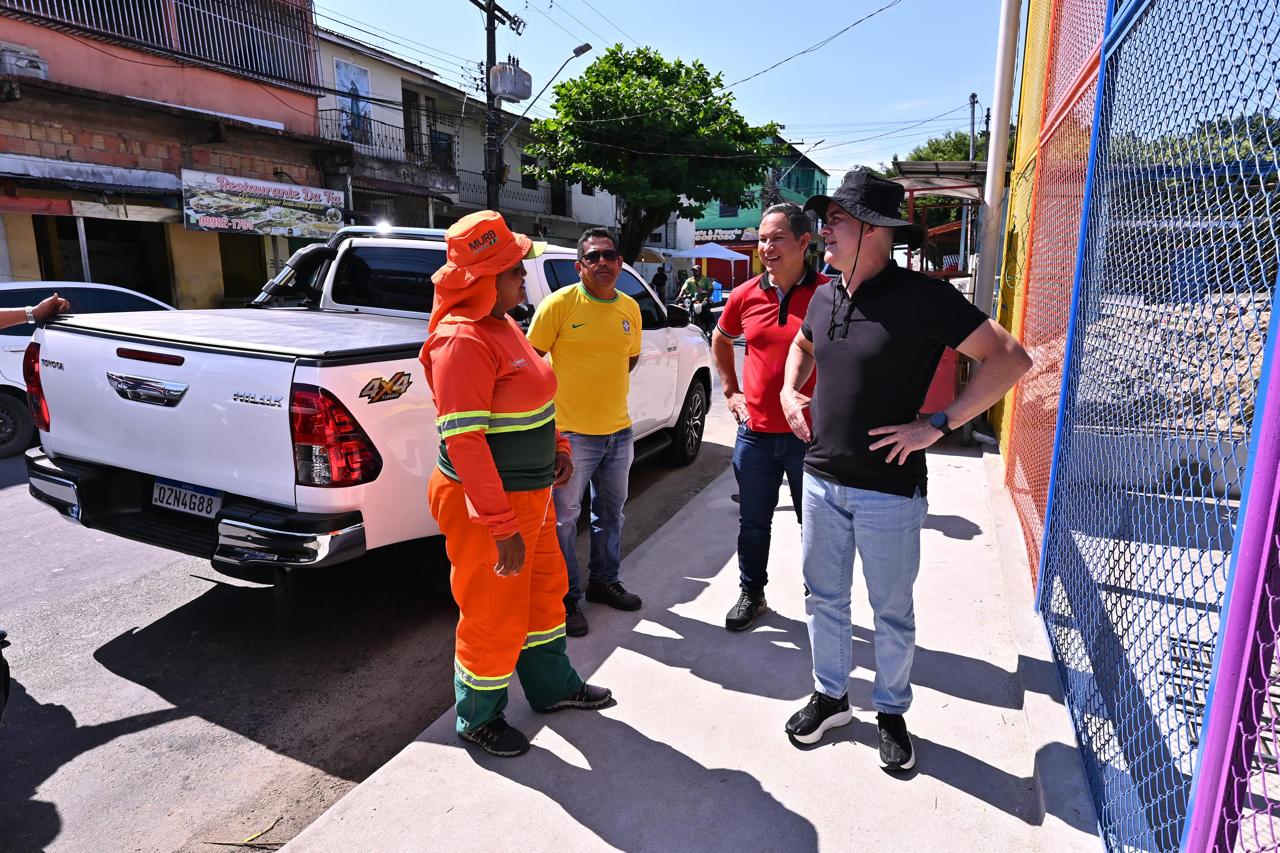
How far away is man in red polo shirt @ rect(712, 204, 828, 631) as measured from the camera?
341 centimetres

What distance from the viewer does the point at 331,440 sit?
319 cm

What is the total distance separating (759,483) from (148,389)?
109 inches

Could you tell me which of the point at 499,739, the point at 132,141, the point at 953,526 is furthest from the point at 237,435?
the point at 132,141

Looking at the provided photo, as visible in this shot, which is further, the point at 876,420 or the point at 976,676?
the point at 976,676

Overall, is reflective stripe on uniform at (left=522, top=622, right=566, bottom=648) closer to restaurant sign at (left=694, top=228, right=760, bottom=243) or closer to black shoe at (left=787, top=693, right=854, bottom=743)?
black shoe at (left=787, top=693, right=854, bottom=743)

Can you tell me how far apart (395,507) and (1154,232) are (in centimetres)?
298

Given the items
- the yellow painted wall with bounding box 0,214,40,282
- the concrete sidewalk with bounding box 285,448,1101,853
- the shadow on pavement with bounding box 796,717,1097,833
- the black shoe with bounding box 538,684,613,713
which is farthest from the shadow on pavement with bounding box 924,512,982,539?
the yellow painted wall with bounding box 0,214,40,282

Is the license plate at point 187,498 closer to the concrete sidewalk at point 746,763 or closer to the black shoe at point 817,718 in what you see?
the concrete sidewalk at point 746,763

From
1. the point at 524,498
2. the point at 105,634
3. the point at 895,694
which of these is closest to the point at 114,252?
the point at 105,634

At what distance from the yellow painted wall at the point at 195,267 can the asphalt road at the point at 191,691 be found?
37.3ft

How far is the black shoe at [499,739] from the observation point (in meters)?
2.75

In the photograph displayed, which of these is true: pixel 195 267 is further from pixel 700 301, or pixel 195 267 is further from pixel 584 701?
pixel 584 701

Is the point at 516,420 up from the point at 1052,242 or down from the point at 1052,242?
down

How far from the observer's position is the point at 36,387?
3926 millimetres
